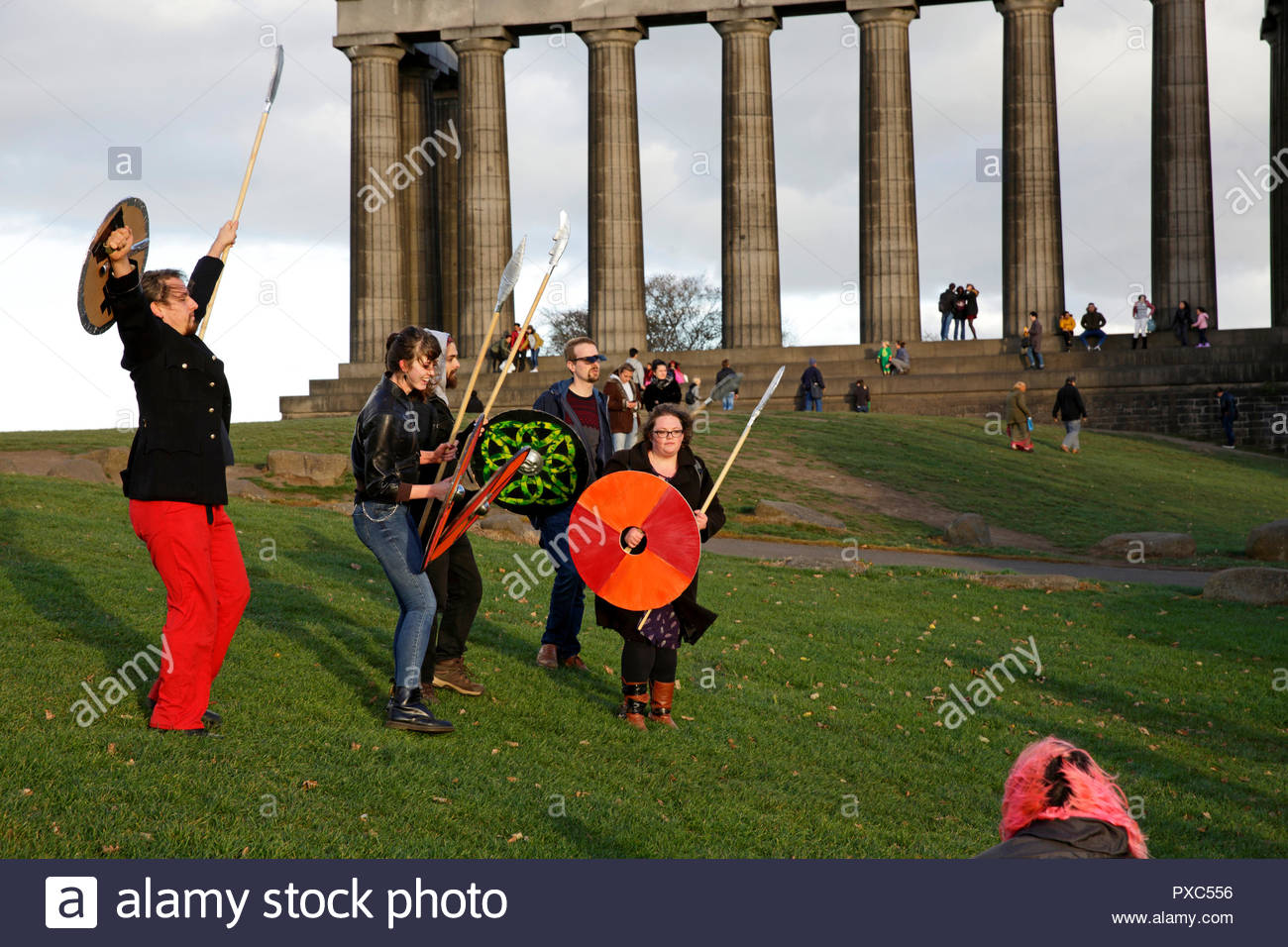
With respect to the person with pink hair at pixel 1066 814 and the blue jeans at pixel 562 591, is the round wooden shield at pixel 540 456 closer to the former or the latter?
the blue jeans at pixel 562 591

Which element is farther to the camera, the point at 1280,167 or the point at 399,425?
the point at 1280,167

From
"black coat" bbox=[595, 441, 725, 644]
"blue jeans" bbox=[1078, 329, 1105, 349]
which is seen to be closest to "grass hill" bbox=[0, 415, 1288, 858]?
"black coat" bbox=[595, 441, 725, 644]

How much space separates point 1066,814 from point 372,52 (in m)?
52.7

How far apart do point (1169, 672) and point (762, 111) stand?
1510 inches

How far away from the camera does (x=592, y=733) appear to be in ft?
28.1

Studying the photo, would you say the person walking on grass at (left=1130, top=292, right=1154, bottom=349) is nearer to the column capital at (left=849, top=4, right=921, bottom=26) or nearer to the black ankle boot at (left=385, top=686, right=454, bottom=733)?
the column capital at (left=849, top=4, right=921, bottom=26)

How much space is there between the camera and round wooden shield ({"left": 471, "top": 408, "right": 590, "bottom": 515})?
9117mm

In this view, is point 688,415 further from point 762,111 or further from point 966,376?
point 762,111

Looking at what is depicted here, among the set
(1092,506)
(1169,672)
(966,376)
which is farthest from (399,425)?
(966,376)

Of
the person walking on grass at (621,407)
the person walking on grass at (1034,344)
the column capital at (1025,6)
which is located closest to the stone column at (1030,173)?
the column capital at (1025,6)

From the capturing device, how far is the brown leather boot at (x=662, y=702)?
879cm

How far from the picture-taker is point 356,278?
2072 inches

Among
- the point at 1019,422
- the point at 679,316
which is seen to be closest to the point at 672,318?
the point at 679,316

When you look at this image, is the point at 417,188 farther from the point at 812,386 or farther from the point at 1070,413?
the point at 1070,413
